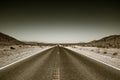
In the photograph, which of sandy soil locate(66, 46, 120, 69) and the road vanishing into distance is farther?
sandy soil locate(66, 46, 120, 69)

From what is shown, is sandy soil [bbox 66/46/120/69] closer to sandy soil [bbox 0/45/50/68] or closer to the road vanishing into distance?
the road vanishing into distance

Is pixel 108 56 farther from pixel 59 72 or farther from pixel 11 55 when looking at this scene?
pixel 59 72

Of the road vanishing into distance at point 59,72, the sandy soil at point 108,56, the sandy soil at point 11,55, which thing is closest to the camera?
the road vanishing into distance at point 59,72

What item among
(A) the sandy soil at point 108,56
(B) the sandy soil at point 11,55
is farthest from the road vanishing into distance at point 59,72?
(B) the sandy soil at point 11,55

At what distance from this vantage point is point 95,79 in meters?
9.17

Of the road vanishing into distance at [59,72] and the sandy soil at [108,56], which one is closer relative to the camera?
the road vanishing into distance at [59,72]

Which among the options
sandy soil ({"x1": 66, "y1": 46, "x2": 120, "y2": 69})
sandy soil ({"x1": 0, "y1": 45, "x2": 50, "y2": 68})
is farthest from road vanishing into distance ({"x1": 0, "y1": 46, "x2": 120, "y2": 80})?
sandy soil ({"x1": 0, "y1": 45, "x2": 50, "y2": 68})

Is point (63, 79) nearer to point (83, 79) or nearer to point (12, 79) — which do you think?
point (83, 79)

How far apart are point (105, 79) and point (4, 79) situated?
5096mm

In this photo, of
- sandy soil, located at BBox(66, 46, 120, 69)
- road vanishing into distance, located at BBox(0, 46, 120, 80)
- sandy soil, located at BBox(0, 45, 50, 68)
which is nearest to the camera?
road vanishing into distance, located at BBox(0, 46, 120, 80)

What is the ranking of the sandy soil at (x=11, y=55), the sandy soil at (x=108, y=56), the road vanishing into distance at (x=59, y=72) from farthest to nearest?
the sandy soil at (x=11, y=55) < the sandy soil at (x=108, y=56) < the road vanishing into distance at (x=59, y=72)

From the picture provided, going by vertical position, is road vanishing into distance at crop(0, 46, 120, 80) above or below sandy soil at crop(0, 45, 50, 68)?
below

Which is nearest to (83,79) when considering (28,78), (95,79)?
(95,79)

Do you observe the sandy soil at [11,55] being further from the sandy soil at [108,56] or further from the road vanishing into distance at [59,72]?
the sandy soil at [108,56]
